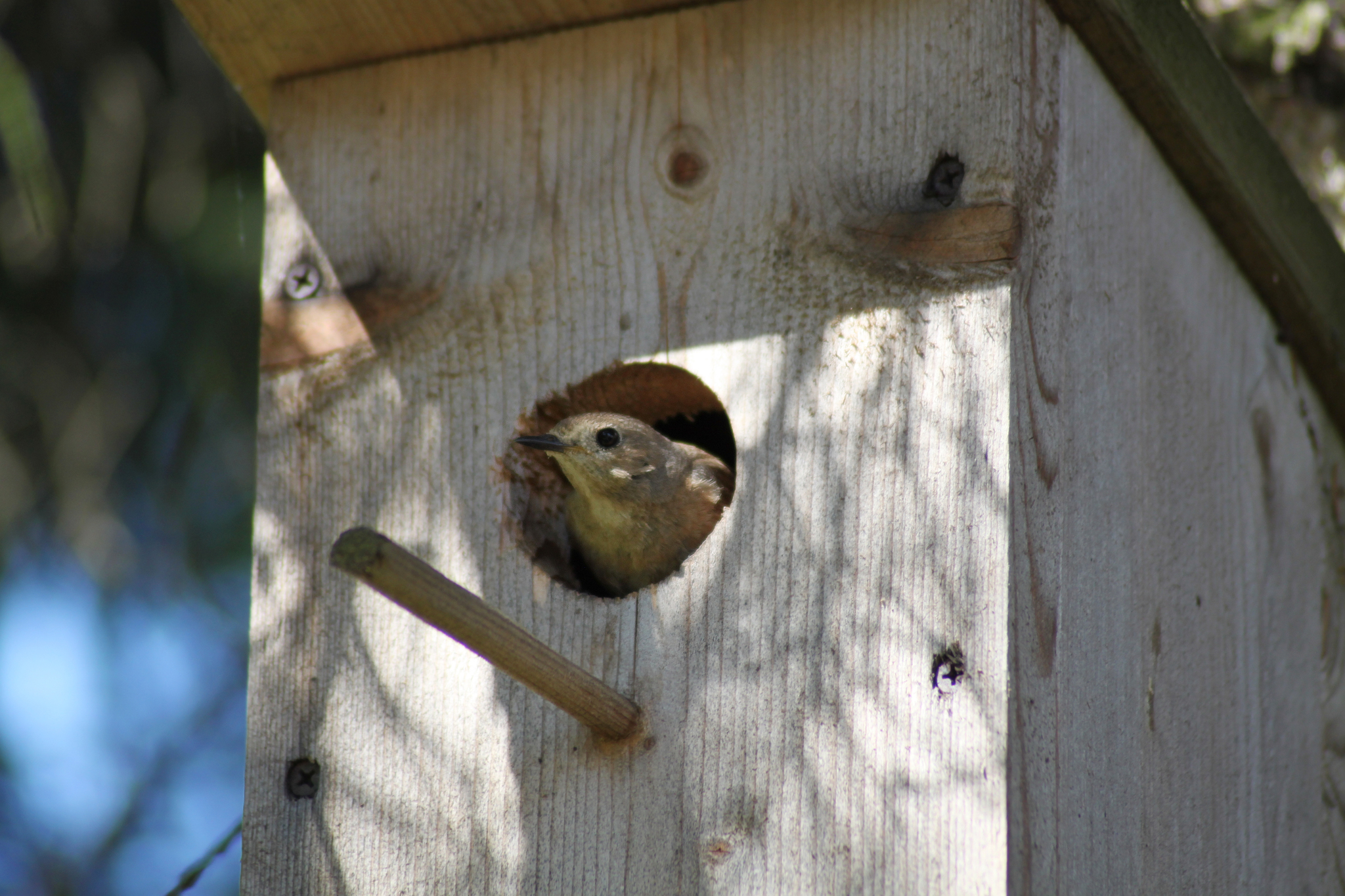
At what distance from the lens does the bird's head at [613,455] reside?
2607mm

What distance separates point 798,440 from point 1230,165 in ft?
3.61

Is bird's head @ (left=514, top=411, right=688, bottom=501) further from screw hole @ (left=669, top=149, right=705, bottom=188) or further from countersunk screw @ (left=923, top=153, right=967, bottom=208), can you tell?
countersunk screw @ (left=923, top=153, right=967, bottom=208)

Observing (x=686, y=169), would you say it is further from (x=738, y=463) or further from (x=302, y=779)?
(x=302, y=779)

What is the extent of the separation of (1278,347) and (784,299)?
4.53ft

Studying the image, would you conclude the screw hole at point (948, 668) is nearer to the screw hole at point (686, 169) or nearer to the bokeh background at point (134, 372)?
the screw hole at point (686, 169)

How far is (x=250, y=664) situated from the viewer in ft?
8.17

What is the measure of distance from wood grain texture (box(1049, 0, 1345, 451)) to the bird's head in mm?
1102

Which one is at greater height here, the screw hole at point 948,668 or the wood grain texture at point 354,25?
the wood grain texture at point 354,25

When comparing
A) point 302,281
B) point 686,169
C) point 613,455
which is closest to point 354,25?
point 302,281

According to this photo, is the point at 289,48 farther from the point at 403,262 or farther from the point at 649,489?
the point at 649,489

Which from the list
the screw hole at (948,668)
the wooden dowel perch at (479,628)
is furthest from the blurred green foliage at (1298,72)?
the wooden dowel perch at (479,628)

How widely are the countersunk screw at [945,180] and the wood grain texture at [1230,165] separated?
1.09 feet

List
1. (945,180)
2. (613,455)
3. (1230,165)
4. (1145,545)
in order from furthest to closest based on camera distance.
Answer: (613,455)
(1230,165)
(1145,545)
(945,180)

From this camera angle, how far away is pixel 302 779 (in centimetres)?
239
